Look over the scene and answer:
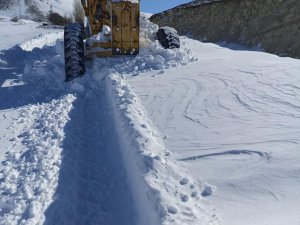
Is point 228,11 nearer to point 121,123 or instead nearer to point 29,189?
point 121,123

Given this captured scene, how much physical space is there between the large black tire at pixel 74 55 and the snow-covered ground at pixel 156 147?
0.22 metres

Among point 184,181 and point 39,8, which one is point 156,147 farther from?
point 39,8

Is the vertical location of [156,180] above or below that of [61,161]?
above

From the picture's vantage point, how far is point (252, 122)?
615 cm

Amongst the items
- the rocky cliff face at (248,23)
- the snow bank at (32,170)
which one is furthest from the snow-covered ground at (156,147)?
the rocky cliff face at (248,23)

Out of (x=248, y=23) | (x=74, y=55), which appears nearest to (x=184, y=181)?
(x=74, y=55)

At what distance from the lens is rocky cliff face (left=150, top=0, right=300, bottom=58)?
19609 mm

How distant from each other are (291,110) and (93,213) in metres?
3.40

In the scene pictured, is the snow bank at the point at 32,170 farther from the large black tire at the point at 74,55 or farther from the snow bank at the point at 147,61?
the snow bank at the point at 147,61

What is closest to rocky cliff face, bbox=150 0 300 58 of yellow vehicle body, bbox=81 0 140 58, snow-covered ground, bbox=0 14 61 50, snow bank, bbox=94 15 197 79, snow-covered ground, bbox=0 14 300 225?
snow bank, bbox=94 15 197 79

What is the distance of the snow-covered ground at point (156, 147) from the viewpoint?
14.1 feet

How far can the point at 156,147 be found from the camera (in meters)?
5.58

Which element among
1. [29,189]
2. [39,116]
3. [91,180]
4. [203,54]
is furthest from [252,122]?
[203,54]

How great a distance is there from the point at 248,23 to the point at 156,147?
18676 mm
